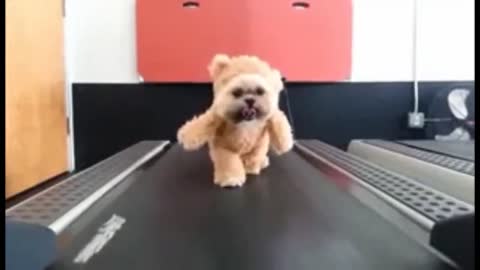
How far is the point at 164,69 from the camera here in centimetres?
299

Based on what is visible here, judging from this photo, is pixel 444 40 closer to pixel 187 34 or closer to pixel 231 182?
pixel 187 34

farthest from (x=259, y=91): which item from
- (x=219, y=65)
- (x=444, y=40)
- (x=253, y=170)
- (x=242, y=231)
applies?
(x=444, y=40)

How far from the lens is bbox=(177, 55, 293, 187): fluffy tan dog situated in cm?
112

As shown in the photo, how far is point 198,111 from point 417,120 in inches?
53.0

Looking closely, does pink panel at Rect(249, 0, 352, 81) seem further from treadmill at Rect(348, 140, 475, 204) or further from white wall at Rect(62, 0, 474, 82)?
treadmill at Rect(348, 140, 475, 204)

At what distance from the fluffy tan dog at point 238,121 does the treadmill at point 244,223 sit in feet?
0.24

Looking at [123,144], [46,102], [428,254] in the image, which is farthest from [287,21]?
[428,254]

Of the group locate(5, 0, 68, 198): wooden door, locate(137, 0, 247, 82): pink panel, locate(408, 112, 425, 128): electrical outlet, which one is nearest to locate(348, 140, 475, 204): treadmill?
locate(408, 112, 425, 128): electrical outlet

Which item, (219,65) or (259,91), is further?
(219,65)

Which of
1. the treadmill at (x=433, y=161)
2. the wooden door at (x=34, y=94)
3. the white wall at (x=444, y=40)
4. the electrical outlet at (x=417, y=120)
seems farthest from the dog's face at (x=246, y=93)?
the white wall at (x=444, y=40)

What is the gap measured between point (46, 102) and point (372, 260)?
8.49 ft

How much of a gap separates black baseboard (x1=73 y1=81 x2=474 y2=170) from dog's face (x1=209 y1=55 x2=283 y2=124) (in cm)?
186

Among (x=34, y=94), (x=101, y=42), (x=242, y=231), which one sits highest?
(x=101, y=42)

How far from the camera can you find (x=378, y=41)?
313 cm
